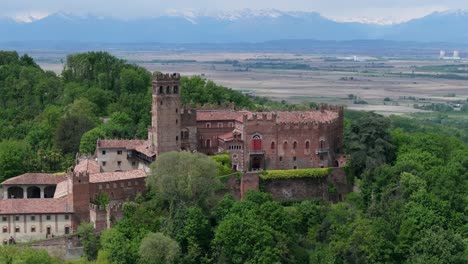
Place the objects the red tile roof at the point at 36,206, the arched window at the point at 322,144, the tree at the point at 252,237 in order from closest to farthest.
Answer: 1. the tree at the point at 252,237
2. the red tile roof at the point at 36,206
3. the arched window at the point at 322,144

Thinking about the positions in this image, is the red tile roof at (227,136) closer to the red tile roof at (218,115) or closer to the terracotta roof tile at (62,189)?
the red tile roof at (218,115)

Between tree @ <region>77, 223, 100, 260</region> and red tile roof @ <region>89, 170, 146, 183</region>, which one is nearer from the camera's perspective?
tree @ <region>77, 223, 100, 260</region>

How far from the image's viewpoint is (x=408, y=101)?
7244 inches

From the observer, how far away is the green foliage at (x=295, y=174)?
65000mm

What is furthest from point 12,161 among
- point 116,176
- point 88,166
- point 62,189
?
point 116,176

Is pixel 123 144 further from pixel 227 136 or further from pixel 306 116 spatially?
pixel 306 116

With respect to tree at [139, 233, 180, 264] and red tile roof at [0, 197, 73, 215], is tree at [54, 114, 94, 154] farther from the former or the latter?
tree at [139, 233, 180, 264]

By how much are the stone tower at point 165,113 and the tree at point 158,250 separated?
1239 cm

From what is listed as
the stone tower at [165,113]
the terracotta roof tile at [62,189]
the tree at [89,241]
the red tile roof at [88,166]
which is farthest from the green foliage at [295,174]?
the terracotta roof tile at [62,189]

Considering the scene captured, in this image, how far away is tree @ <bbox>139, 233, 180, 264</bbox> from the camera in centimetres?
5359

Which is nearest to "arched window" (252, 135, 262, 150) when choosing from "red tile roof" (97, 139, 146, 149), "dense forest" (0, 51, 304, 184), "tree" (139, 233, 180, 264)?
"red tile roof" (97, 139, 146, 149)

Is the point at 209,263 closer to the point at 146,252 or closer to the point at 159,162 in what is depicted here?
the point at 146,252

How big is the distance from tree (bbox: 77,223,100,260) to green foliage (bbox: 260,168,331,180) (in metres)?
14.8

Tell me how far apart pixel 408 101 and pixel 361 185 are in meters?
123
